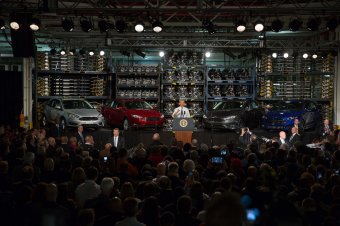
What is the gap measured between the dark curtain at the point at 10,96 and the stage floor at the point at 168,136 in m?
7.12

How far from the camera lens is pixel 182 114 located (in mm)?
22391

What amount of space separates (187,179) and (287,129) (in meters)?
15.4

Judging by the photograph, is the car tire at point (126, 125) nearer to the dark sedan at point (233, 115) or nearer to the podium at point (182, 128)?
the dark sedan at point (233, 115)

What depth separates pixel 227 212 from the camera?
3316 mm

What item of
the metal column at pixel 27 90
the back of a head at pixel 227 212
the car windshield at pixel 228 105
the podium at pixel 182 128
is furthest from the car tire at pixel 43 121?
the back of a head at pixel 227 212

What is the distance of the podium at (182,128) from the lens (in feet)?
68.6

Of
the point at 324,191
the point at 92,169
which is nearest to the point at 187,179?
the point at 92,169

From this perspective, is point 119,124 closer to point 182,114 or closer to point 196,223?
point 182,114

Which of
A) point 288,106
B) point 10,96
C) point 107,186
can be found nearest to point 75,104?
point 10,96

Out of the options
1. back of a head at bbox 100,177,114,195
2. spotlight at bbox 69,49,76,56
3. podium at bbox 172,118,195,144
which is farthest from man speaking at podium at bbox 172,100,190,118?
back of a head at bbox 100,177,114,195

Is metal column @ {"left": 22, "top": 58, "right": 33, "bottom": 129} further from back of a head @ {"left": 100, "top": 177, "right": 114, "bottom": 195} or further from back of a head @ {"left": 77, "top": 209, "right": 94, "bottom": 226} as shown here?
back of a head @ {"left": 77, "top": 209, "right": 94, "bottom": 226}

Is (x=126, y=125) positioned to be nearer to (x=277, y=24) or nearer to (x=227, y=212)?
(x=277, y=24)

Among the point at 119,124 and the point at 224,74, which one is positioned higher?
the point at 224,74

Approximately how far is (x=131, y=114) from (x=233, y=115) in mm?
4759
